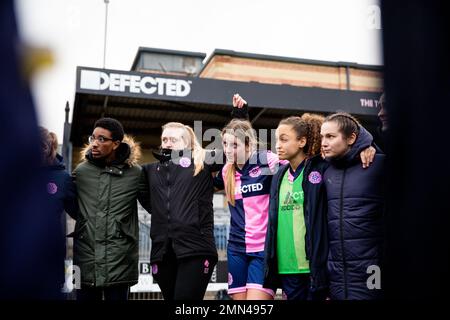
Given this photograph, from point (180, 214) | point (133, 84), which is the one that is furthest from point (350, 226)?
point (133, 84)

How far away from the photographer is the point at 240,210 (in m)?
3.85

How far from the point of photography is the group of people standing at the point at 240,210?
3.00 meters

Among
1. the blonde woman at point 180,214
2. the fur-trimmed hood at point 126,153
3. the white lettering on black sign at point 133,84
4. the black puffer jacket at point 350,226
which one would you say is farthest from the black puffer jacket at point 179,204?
the white lettering on black sign at point 133,84

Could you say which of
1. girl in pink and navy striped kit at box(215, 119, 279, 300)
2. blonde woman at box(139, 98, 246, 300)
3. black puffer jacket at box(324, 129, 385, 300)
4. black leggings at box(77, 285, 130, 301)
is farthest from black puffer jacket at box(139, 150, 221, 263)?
black puffer jacket at box(324, 129, 385, 300)

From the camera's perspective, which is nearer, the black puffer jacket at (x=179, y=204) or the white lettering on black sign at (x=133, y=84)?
the black puffer jacket at (x=179, y=204)

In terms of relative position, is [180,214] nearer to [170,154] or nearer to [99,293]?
[170,154]

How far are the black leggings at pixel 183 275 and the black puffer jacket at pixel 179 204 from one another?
51mm

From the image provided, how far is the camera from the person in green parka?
137 inches

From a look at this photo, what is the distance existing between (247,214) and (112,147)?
113 cm

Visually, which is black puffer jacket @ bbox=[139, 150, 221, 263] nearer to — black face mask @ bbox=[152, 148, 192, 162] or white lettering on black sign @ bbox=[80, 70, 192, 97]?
black face mask @ bbox=[152, 148, 192, 162]

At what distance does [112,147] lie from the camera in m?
3.86

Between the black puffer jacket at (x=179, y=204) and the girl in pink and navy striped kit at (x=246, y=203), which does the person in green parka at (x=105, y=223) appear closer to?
the black puffer jacket at (x=179, y=204)
